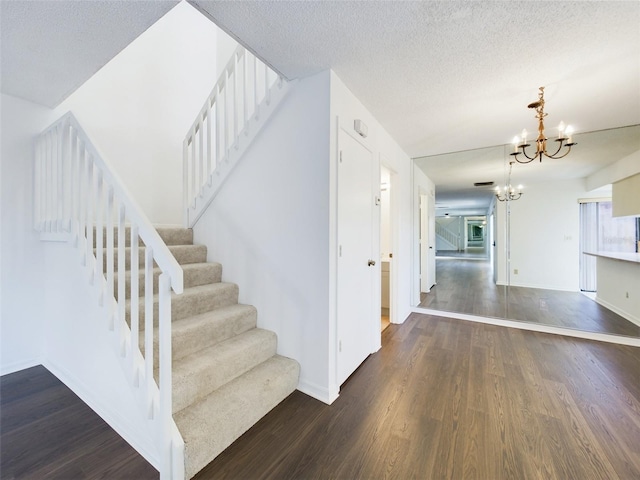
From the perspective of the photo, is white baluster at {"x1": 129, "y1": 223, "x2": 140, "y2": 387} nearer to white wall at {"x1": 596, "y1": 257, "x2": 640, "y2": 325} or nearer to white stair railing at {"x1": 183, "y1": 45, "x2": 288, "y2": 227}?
white stair railing at {"x1": 183, "y1": 45, "x2": 288, "y2": 227}

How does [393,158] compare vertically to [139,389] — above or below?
above

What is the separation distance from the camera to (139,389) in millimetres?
1444

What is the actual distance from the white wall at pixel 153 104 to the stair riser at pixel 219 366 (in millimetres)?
2493

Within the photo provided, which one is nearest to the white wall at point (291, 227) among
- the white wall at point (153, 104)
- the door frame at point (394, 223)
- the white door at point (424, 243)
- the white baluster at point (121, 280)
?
the white baluster at point (121, 280)

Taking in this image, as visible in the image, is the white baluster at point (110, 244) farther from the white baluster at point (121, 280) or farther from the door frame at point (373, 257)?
the door frame at point (373, 257)

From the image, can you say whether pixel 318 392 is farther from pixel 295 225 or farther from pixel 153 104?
pixel 153 104

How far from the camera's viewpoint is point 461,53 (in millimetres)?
1799

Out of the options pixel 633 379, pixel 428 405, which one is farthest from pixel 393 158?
pixel 633 379

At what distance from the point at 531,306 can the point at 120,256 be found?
16.2ft

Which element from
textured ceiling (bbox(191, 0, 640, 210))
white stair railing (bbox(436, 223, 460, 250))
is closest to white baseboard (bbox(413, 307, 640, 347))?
textured ceiling (bbox(191, 0, 640, 210))

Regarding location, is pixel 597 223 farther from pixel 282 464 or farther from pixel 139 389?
pixel 139 389

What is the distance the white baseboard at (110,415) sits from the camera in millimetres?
1449

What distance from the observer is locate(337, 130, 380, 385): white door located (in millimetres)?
2133

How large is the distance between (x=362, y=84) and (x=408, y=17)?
2.33 ft
